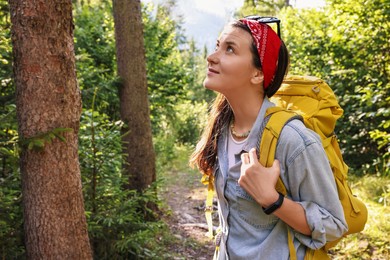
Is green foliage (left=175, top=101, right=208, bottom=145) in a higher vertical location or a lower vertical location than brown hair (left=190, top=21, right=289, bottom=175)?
lower

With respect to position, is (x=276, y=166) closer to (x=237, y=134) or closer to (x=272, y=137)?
(x=272, y=137)

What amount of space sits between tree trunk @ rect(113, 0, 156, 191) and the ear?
15.1 feet

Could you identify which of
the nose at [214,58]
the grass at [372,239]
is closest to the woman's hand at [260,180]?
the nose at [214,58]

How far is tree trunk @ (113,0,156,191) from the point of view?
630 cm

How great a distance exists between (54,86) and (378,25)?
6.19 metres

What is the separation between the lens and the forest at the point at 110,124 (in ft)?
8.85

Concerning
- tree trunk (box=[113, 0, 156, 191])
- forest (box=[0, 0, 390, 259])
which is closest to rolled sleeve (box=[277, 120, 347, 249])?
forest (box=[0, 0, 390, 259])

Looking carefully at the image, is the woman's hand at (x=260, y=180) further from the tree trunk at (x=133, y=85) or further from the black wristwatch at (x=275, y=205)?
the tree trunk at (x=133, y=85)

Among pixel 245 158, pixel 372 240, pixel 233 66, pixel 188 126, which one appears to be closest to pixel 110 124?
pixel 233 66

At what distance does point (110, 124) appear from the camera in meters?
4.65

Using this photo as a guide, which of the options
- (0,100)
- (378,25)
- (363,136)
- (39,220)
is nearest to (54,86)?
(39,220)

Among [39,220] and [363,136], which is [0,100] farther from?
[363,136]

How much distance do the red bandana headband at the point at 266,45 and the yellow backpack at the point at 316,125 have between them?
139 mm

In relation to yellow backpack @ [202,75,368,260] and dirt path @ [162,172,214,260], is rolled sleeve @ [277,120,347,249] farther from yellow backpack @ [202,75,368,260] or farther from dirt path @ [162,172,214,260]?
dirt path @ [162,172,214,260]
